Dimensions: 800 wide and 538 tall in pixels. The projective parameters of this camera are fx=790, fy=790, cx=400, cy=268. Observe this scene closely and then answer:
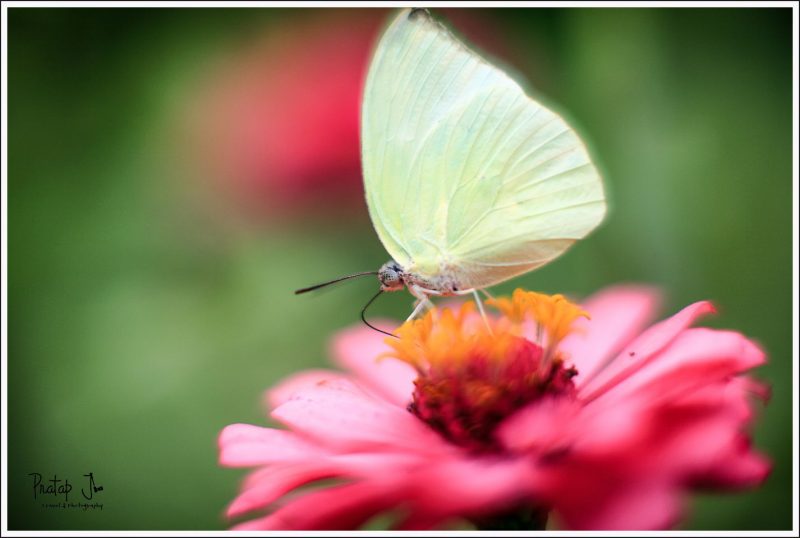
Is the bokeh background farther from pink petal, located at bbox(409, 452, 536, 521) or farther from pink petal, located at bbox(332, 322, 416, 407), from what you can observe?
pink petal, located at bbox(409, 452, 536, 521)

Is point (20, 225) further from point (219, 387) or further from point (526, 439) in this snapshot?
point (526, 439)

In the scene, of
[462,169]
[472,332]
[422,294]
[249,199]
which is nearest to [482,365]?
[472,332]

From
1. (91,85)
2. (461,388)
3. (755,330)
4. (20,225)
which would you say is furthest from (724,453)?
(91,85)

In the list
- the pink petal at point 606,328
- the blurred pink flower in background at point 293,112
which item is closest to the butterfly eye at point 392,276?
the pink petal at point 606,328

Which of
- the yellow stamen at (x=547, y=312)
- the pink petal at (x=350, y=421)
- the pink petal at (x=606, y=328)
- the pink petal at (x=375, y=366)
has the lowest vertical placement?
the pink petal at (x=375, y=366)

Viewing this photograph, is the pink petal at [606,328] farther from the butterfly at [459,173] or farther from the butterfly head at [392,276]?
the butterfly head at [392,276]

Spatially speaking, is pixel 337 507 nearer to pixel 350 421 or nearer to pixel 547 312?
pixel 350 421
